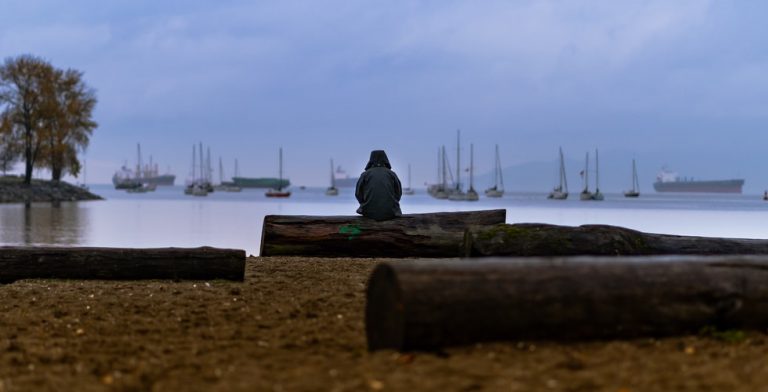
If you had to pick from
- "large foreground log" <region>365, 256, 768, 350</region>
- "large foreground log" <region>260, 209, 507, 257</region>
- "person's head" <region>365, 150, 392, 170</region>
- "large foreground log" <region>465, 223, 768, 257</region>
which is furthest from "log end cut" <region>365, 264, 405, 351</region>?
"person's head" <region>365, 150, 392, 170</region>

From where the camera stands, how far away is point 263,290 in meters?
9.09

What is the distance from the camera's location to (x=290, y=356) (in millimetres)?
5422

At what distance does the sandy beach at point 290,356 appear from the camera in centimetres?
451

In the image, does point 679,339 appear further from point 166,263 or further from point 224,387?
point 166,263

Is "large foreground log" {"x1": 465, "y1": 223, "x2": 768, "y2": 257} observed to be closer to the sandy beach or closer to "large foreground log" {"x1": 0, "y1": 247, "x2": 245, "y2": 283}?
the sandy beach

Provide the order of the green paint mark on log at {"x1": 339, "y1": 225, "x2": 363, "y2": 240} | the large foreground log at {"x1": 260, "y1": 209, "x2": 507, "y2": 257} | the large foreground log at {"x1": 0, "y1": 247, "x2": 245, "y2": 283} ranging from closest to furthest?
1. the large foreground log at {"x1": 0, "y1": 247, "x2": 245, "y2": 283}
2. the large foreground log at {"x1": 260, "y1": 209, "x2": 507, "y2": 257}
3. the green paint mark on log at {"x1": 339, "y1": 225, "x2": 363, "y2": 240}

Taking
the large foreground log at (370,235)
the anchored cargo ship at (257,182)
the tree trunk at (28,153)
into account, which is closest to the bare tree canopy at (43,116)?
the tree trunk at (28,153)

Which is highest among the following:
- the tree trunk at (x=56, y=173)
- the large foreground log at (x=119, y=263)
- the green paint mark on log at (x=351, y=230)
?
the tree trunk at (x=56, y=173)

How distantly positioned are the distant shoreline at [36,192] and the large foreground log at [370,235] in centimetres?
5196

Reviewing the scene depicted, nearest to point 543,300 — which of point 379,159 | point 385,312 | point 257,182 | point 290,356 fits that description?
point 385,312

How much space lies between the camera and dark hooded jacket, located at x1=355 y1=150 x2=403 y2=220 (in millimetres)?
12711

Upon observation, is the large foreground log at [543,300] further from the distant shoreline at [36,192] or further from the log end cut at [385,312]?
the distant shoreline at [36,192]

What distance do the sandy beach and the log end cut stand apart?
136 millimetres

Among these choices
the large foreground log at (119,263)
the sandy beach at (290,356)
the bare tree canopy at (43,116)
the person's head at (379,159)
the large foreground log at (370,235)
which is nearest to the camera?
the sandy beach at (290,356)
